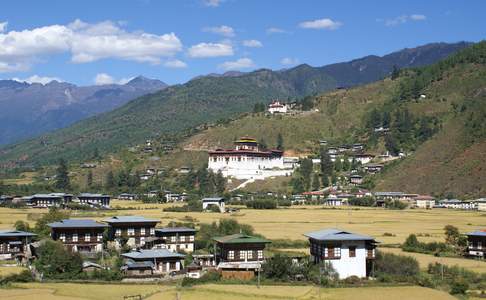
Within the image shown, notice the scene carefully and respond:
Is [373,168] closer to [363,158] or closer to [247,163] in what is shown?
[363,158]

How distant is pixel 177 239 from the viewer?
183 ft

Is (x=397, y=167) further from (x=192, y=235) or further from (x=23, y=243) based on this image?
(x=23, y=243)

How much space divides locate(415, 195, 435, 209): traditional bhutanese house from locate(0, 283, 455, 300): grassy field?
63.9 metres

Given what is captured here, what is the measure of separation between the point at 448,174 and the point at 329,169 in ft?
75.5

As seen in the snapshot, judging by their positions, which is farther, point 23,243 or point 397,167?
point 397,167

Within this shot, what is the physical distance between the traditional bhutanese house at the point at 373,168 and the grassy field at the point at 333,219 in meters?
34.0

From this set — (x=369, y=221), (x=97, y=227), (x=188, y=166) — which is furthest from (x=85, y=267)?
(x=188, y=166)

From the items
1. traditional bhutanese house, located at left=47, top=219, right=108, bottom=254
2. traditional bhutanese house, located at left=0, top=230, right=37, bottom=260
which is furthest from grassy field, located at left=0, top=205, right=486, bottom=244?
traditional bhutanese house, located at left=47, top=219, right=108, bottom=254

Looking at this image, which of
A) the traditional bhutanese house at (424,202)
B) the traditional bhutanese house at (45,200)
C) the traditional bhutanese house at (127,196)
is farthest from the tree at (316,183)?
the traditional bhutanese house at (45,200)

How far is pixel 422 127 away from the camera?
146m

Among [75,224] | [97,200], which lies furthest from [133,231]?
[97,200]

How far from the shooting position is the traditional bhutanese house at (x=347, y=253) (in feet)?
150

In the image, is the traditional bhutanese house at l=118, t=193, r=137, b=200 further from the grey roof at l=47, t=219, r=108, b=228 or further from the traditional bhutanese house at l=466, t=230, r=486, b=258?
the traditional bhutanese house at l=466, t=230, r=486, b=258

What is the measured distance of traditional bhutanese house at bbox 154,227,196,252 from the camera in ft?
183
